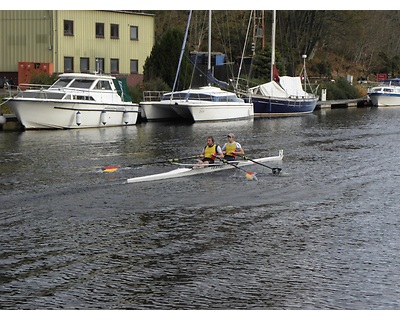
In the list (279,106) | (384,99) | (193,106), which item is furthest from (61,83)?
(384,99)

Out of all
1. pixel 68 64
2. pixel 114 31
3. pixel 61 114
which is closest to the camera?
pixel 61 114

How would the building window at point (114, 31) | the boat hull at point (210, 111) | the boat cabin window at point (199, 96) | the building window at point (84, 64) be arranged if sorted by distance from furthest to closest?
the building window at point (114, 31)
the building window at point (84, 64)
the boat cabin window at point (199, 96)
the boat hull at point (210, 111)

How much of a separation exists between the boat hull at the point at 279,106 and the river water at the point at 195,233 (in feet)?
76.1

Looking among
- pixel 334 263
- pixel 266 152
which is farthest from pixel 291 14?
pixel 334 263

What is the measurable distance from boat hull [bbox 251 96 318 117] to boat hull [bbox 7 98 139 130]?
15.6 m

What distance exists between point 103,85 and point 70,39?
11.8m

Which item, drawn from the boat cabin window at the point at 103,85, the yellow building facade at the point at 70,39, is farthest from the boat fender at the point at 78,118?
the yellow building facade at the point at 70,39

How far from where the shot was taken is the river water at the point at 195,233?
→ 47.5 feet

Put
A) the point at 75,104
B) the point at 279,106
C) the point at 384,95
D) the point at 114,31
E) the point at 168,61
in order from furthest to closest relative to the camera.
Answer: the point at 384,95 < the point at 279,106 < the point at 114,31 < the point at 168,61 < the point at 75,104

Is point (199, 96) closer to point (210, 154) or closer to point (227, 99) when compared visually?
point (227, 99)

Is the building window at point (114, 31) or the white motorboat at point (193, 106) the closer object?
the white motorboat at point (193, 106)

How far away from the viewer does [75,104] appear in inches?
1629

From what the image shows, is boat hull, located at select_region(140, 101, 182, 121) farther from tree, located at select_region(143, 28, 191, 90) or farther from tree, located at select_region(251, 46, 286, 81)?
tree, located at select_region(251, 46, 286, 81)

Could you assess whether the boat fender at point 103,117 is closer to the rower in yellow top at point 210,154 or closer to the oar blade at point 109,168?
the oar blade at point 109,168
